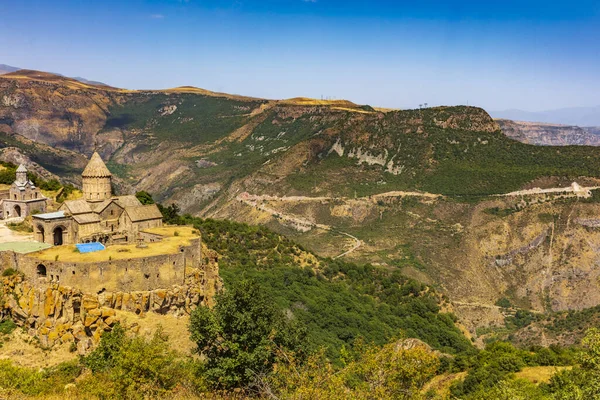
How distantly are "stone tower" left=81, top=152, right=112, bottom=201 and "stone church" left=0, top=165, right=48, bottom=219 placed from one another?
6.28 m

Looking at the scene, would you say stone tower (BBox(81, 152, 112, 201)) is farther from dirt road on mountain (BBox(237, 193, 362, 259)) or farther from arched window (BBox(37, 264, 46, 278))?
dirt road on mountain (BBox(237, 193, 362, 259))

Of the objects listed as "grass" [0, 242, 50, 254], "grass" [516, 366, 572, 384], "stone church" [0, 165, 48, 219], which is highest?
"stone church" [0, 165, 48, 219]

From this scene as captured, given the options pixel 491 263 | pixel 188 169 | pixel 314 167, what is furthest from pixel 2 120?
pixel 491 263

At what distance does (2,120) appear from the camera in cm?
19325

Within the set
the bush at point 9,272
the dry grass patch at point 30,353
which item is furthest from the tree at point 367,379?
the bush at point 9,272

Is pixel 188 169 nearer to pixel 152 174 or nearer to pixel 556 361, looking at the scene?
pixel 152 174

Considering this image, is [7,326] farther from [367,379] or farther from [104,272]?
[367,379]

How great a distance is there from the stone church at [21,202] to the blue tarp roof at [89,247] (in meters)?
13.9

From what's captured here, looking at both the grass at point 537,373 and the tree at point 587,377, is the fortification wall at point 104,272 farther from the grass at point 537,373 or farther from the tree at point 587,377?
the grass at point 537,373

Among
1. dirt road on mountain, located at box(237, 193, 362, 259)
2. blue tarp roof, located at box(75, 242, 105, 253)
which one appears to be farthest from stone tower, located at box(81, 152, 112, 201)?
dirt road on mountain, located at box(237, 193, 362, 259)

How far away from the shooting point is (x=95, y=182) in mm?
44125

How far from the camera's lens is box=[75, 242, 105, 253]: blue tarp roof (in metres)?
34.5

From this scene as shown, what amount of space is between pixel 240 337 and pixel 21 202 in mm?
31004

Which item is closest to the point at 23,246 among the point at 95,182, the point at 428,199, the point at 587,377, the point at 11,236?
the point at 11,236
